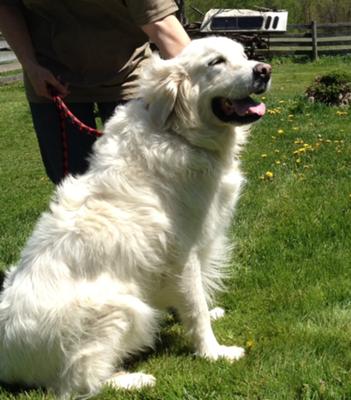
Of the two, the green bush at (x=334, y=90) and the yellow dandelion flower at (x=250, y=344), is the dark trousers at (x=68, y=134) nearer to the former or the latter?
the yellow dandelion flower at (x=250, y=344)

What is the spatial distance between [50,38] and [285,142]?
4630 mm

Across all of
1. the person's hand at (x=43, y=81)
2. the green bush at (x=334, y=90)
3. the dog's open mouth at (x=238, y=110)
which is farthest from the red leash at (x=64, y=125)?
the green bush at (x=334, y=90)

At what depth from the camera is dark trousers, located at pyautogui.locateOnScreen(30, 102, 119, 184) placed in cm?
392

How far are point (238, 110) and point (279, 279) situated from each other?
1374 mm

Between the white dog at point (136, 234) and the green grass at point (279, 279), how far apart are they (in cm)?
21

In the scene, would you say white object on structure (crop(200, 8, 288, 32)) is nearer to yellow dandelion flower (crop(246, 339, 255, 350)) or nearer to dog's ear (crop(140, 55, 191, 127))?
dog's ear (crop(140, 55, 191, 127))

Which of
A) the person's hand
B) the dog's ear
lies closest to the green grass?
the dog's ear

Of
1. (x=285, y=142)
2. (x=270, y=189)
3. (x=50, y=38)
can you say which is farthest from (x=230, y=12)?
(x=50, y=38)

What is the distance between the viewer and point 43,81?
3617mm

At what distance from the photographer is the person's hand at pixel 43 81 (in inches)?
142

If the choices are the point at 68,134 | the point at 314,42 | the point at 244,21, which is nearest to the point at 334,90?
the point at 68,134

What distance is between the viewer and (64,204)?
3105 mm

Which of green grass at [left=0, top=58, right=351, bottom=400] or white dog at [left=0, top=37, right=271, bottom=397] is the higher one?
white dog at [left=0, top=37, right=271, bottom=397]

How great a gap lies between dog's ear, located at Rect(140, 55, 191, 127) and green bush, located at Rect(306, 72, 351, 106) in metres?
7.12
